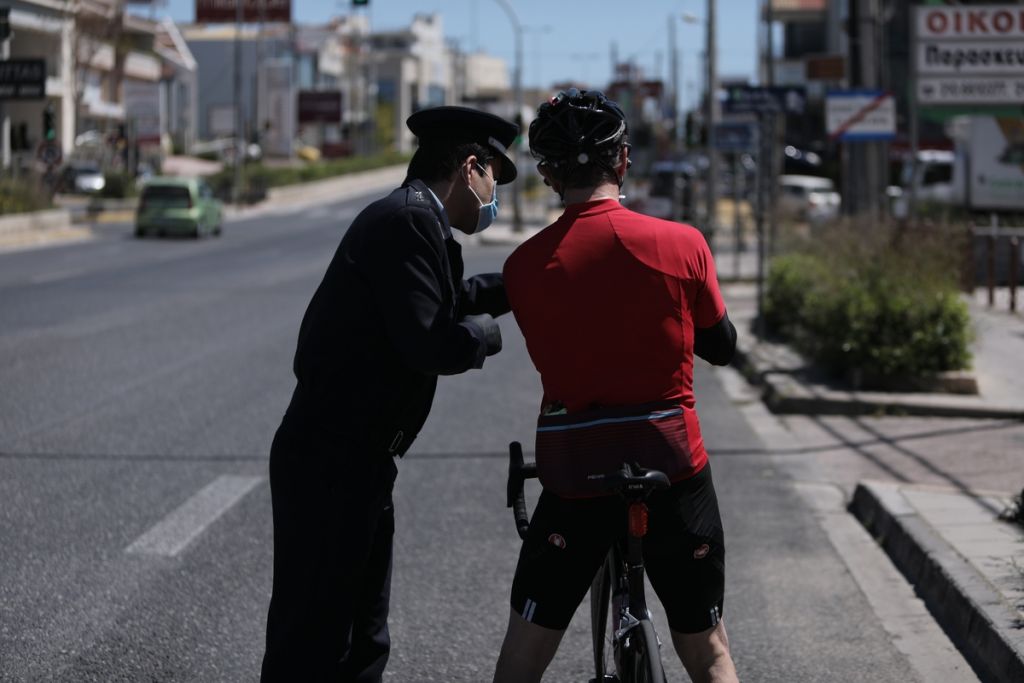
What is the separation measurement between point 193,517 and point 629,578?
460 centimetres

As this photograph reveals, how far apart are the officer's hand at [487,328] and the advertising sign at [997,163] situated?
29.2 m

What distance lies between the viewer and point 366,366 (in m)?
3.57

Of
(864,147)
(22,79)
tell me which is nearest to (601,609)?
(864,147)

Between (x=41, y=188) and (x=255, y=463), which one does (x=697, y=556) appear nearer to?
(x=255, y=463)

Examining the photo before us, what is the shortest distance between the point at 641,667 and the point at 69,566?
153 inches

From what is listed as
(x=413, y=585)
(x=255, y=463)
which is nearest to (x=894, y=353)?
(x=255, y=463)

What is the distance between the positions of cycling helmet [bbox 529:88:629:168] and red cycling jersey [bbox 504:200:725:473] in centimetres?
12

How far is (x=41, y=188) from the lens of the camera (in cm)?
4044

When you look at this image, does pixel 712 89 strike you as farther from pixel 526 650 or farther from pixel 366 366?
pixel 526 650

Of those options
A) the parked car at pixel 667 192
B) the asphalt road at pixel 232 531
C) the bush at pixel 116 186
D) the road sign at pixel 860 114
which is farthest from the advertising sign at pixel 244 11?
the asphalt road at pixel 232 531

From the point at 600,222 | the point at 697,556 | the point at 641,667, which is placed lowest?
the point at 641,667

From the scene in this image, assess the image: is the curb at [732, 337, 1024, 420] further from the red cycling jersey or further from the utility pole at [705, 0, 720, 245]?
the utility pole at [705, 0, 720, 245]

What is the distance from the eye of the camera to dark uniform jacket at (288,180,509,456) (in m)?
3.49

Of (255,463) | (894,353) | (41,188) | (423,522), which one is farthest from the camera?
(41,188)
